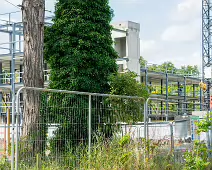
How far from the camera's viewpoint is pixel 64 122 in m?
10.4

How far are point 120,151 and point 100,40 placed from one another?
4.81 meters

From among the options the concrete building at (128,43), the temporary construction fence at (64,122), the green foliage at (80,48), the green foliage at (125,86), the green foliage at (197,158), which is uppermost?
the concrete building at (128,43)

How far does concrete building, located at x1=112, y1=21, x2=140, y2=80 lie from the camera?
3281cm

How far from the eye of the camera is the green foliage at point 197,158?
12.0 m

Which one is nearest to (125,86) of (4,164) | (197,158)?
(197,158)

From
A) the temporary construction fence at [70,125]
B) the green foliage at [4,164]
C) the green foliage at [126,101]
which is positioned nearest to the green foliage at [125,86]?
the green foliage at [126,101]

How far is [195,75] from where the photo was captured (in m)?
51.8

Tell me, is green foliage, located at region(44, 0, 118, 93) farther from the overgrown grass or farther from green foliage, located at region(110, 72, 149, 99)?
the overgrown grass

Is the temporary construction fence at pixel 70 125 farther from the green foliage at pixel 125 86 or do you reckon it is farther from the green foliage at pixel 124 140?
the green foliage at pixel 125 86

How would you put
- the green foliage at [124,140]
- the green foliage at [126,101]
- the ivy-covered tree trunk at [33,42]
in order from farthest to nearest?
1. the ivy-covered tree trunk at [33,42]
2. the green foliage at [126,101]
3. the green foliage at [124,140]

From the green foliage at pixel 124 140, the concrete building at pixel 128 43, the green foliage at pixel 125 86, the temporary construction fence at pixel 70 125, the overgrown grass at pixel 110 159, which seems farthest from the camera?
the concrete building at pixel 128 43

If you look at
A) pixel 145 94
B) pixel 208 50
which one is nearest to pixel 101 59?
pixel 145 94

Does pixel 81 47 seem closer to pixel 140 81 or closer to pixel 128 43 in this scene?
pixel 128 43

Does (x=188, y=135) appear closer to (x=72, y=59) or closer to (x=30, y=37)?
(x=72, y=59)
